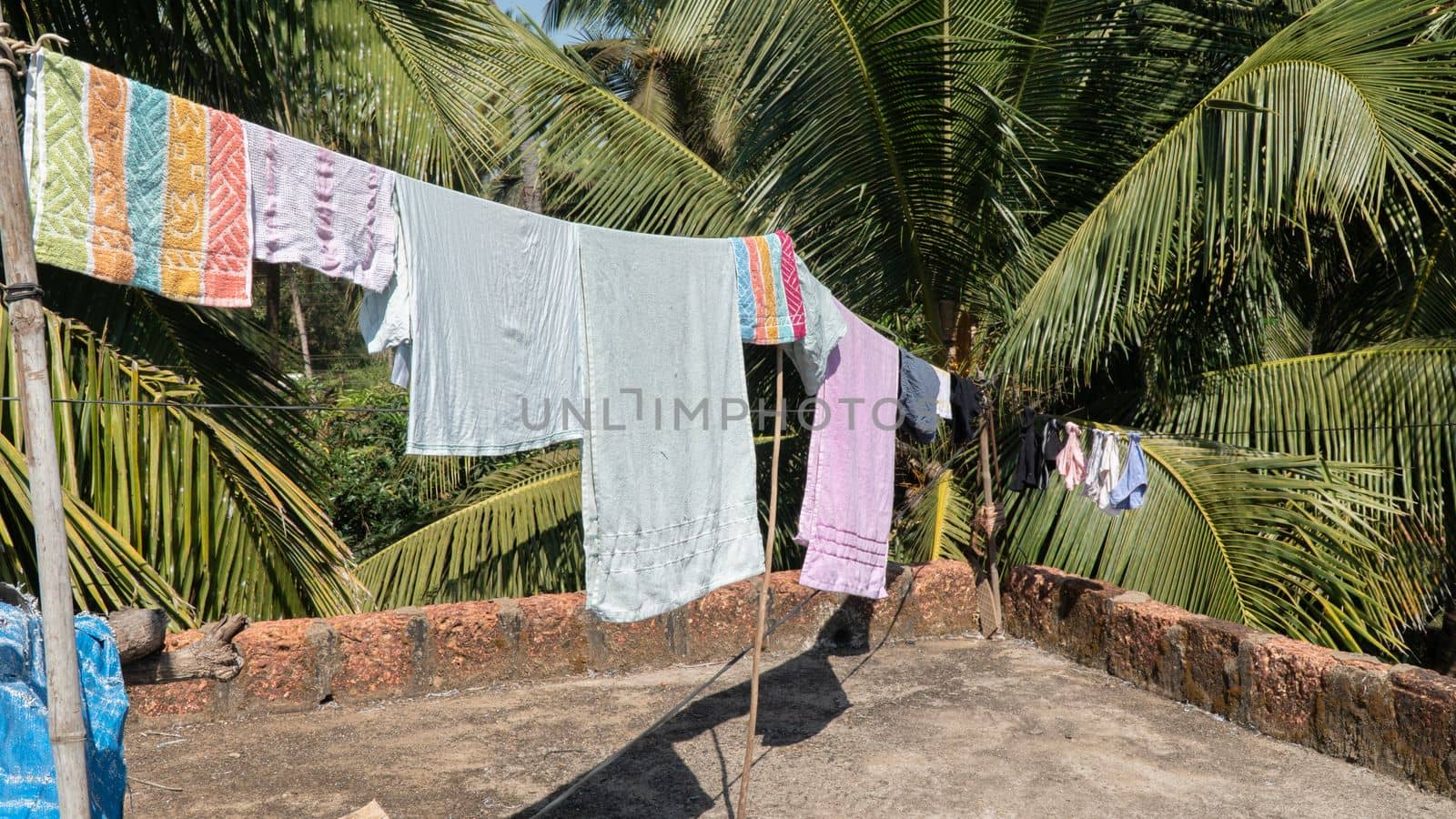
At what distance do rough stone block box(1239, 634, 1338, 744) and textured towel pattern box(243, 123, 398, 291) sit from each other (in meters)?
4.28

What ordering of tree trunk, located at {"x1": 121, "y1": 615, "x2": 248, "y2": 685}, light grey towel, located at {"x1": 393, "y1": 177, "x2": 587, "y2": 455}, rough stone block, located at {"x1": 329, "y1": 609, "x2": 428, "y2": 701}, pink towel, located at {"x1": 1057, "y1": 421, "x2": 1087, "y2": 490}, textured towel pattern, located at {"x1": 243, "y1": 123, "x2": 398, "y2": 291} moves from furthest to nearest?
pink towel, located at {"x1": 1057, "y1": 421, "x2": 1087, "y2": 490}, rough stone block, located at {"x1": 329, "y1": 609, "x2": 428, "y2": 701}, tree trunk, located at {"x1": 121, "y1": 615, "x2": 248, "y2": 685}, light grey towel, located at {"x1": 393, "y1": 177, "x2": 587, "y2": 455}, textured towel pattern, located at {"x1": 243, "y1": 123, "x2": 398, "y2": 291}

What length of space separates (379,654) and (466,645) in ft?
1.50

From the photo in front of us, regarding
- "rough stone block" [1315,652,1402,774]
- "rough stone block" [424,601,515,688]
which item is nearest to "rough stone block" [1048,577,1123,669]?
"rough stone block" [1315,652,1402,774]

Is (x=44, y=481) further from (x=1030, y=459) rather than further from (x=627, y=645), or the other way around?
(x=1030, y=459)

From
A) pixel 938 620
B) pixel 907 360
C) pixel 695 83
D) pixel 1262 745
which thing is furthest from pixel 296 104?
pixel 695 83

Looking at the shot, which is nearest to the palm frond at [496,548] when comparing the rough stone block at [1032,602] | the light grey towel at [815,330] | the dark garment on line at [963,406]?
the dark garment on line at [963,406]

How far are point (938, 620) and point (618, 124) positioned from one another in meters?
3.90

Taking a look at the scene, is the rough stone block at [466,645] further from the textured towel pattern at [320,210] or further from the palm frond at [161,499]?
the textured towel pattern at [320,210]

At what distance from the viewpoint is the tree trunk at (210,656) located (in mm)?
4711

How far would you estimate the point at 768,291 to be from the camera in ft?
13.0

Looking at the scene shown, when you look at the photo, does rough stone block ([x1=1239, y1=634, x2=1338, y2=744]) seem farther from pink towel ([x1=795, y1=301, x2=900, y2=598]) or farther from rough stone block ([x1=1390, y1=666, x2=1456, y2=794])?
pink towel ([x1=795, y1=301, x2=900, y2=598])

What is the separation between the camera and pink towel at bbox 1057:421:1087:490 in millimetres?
6246

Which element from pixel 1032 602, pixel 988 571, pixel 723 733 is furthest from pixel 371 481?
pixel 1032 602

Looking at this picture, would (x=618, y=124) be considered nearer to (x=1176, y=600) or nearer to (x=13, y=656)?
(x=1176, y=600)
